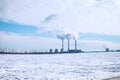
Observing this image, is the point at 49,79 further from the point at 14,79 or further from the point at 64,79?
the point at 14,79

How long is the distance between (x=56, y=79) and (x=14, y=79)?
6.57 meters

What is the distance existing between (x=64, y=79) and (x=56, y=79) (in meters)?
1.42

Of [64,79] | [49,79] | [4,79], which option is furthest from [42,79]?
[4,79]

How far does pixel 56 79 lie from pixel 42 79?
7.67 feet

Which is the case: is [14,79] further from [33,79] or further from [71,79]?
[71,79]

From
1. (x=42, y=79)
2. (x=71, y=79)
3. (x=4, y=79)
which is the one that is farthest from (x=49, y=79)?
(x=4, y=79)

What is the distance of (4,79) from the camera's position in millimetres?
32594

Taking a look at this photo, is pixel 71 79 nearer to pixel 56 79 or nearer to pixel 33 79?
pixel 56 79

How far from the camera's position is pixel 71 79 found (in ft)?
104

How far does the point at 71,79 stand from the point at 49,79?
3635 mm

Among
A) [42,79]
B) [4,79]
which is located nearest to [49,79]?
[42,79]

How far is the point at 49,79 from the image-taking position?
3291cm

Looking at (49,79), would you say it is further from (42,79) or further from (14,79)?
(14,79)

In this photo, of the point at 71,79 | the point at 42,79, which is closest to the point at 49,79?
the point at 42,79
